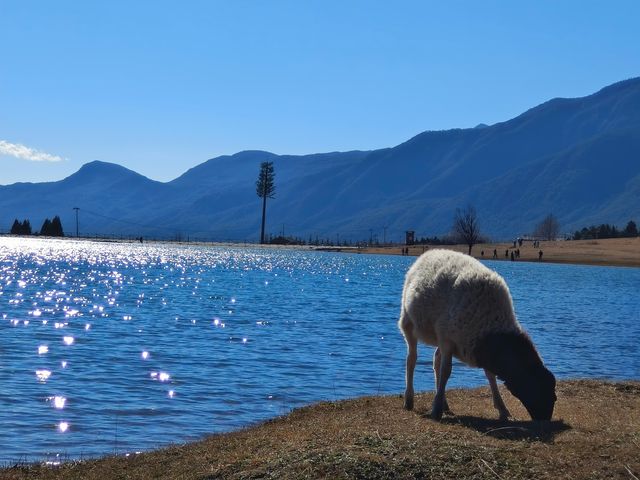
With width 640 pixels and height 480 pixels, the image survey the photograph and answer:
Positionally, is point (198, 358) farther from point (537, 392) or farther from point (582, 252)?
point (582, 252)

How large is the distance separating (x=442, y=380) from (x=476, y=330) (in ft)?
3.54

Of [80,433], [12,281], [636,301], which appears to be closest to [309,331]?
[80,433]

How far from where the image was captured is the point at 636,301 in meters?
56.9

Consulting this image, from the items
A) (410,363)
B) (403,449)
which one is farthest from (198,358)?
(403,449)

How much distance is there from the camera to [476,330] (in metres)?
13.1

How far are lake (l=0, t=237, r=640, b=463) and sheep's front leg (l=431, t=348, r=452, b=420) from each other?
453 cm

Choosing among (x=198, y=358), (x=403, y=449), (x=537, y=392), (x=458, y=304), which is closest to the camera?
(x=403, y=449)

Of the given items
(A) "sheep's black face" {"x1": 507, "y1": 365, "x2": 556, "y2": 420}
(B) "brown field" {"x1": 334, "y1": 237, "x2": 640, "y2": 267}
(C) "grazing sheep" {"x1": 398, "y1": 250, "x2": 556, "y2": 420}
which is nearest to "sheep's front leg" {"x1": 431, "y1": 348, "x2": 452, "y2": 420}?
(C) "grazing sheep" {"x1": 398, "y1": 250, "x2": 556, "y2": 420}

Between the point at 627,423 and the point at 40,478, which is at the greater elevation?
the point at 627,423

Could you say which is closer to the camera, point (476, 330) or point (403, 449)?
point (403, 449)

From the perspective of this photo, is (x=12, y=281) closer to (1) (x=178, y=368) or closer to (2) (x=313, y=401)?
(1) (x=178, y=368)

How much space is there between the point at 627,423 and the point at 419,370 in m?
10.6

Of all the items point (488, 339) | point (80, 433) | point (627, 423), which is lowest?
point (80, 433)

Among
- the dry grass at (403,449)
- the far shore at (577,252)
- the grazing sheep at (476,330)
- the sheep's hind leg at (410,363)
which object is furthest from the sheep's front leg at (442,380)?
the far shore at (577,252)
